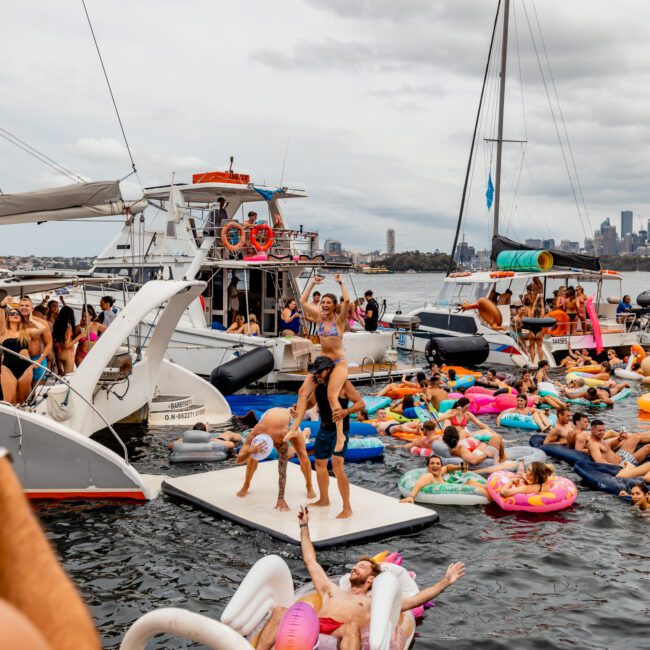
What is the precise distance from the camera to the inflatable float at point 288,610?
596 centimetres

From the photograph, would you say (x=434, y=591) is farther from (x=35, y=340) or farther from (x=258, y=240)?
(x=258, y=240)

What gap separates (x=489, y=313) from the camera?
85.5ft

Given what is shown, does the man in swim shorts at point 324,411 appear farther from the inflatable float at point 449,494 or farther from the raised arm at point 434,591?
the raised arm at point 434,591

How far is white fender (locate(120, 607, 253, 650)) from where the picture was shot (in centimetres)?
410

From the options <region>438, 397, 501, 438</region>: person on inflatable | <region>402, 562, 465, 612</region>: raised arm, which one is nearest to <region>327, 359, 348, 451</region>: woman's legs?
<region>402, 562, 465, 612</region>: raised arm

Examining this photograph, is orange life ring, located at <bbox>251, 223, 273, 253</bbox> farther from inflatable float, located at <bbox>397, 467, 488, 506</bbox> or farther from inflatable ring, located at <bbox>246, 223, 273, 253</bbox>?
inflatable float, located at <bbox>397, 467, 488, 506</bbox>

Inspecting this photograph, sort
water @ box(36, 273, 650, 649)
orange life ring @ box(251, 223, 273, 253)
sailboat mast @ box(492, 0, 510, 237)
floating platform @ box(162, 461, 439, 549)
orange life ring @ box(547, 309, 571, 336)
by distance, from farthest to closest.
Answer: sailboat mast @ box(492, 0, 510, 237), orange life ring @ box(547, 309, 571, 336), orange life ring @ box(251, 223, 273, 253), floating platform @ box(162, 461, 439, 549), water @ box(36, 273, 650, 649)

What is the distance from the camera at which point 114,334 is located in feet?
37.4

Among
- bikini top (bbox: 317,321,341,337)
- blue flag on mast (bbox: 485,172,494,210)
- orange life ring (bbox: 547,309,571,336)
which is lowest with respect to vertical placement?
orange life ring (bbox: 547,309,571,336)

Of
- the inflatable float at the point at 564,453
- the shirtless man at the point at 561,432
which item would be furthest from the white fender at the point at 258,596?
the shirtless man at the point at 561,432

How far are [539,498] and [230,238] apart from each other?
44.1 feet

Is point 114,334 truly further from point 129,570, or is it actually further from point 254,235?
point 254,235

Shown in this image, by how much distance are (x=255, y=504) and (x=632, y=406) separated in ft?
42.6

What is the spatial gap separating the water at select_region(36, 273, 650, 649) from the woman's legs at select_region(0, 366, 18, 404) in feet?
5.32
